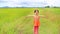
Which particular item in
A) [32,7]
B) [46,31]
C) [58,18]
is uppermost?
[32,7]

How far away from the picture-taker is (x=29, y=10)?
119 cm

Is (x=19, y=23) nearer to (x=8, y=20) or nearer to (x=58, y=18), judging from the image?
(x=8, y=20)

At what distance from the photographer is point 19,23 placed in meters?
1.20

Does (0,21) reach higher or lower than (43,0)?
lower

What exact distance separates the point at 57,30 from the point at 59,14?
0.14 m

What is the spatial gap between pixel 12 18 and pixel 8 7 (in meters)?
0.10

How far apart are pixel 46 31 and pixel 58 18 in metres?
0.16

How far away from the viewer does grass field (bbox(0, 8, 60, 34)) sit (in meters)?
1.19

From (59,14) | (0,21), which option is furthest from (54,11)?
(0,21)

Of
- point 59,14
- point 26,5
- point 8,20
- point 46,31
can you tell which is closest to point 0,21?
point 8,20

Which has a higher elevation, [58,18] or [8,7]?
[8,7]

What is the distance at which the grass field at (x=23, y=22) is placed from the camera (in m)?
1.19

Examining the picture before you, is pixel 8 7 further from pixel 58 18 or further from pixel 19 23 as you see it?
pixel 58 18

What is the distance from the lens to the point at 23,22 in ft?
3.92
